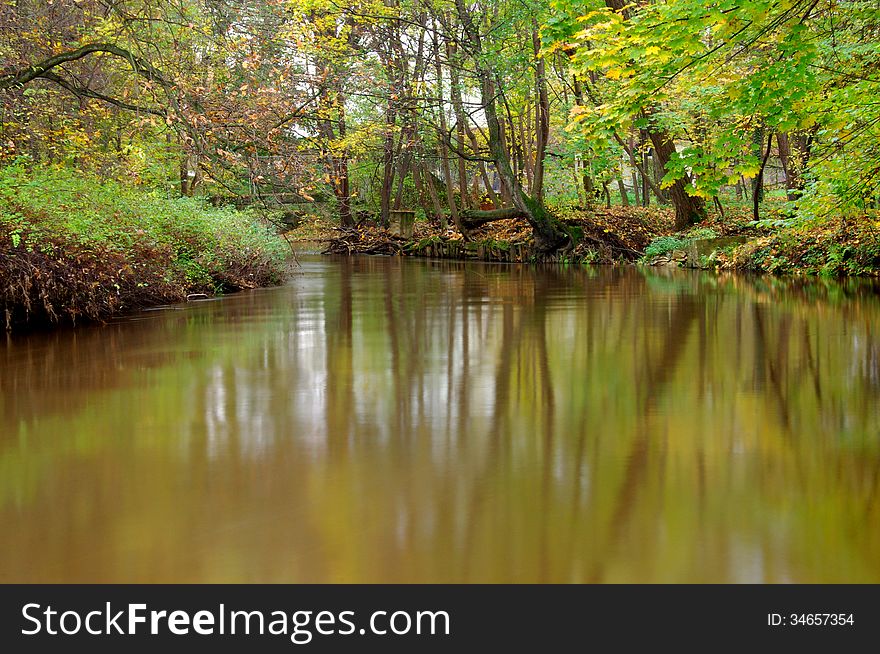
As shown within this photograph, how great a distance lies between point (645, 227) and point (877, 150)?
15217 millimetres

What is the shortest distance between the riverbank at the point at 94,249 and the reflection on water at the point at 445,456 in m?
0.66

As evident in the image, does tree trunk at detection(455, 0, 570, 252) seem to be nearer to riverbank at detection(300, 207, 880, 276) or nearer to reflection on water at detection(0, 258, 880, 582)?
riverbank at detection(300, 207, 880, 276)

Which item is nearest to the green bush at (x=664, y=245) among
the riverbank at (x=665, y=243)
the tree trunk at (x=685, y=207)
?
the riverbank at (x=665, y=243)

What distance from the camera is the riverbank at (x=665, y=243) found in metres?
16.2

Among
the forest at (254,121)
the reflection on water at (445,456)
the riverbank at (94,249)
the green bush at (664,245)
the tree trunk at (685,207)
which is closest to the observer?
the reflection on water at (445,456)

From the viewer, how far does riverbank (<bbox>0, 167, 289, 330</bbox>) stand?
8516 mm

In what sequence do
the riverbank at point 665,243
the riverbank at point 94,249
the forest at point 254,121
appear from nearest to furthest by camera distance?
the riverbank at point 94,249 < the forest at point 254,121 < the riverbank at point 665,243

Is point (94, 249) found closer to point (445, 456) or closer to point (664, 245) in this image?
point (445, 456)

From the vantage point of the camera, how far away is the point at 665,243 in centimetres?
2236

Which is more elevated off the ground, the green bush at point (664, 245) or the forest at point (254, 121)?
the forest at point (254, 121)

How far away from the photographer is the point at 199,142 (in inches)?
400

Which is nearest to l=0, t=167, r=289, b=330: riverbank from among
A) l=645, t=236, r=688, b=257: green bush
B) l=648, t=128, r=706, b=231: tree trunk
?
l=645, t=236, r=688, b=257: green bush

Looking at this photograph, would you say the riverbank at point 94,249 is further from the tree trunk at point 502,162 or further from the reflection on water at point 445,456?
the tree trunk at point 502,162

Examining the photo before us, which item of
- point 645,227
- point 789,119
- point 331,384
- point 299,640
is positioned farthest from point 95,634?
point 645,227
